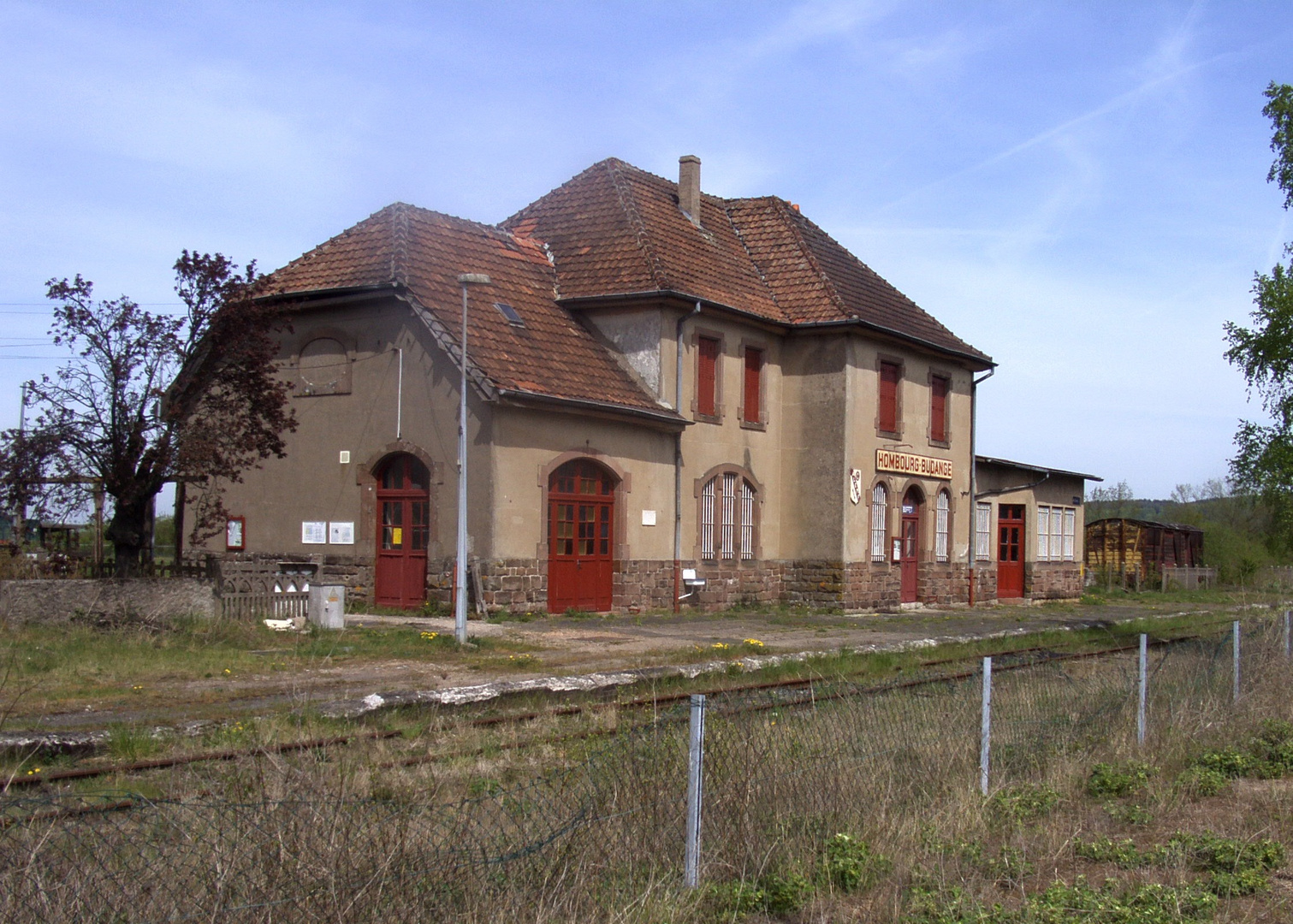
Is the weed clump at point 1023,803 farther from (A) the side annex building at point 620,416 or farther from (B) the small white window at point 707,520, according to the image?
(B) the small white window at point 707,520

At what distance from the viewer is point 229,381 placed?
58.9ft

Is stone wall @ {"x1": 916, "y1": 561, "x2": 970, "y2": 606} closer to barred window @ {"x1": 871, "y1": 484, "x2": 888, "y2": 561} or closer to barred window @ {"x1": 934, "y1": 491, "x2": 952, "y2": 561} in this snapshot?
barred window @ {"x1": 934, "y1": 491, "x2": 952, "y2": 561}

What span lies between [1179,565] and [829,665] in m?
37.0

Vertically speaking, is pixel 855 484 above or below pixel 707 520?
above

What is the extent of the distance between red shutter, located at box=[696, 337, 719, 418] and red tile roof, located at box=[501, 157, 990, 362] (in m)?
0.97

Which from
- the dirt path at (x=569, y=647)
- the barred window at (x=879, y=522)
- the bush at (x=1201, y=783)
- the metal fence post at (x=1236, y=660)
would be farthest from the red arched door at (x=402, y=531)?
the bush at (x=1201, y=783)

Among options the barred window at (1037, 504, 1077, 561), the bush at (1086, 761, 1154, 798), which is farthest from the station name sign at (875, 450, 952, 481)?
the bush at (1086, 761, 1154, 798)

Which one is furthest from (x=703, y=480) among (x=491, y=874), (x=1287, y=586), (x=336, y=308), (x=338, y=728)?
(x=1287, y=586)

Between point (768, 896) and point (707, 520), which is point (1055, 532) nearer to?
point (707, 520)

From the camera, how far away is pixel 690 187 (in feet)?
94.9

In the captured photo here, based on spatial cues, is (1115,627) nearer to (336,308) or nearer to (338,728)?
(336,308)

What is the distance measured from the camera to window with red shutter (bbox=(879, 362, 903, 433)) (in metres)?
28.5

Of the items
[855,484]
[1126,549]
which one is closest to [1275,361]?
[855,484]

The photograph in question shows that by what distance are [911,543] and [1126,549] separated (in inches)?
716
